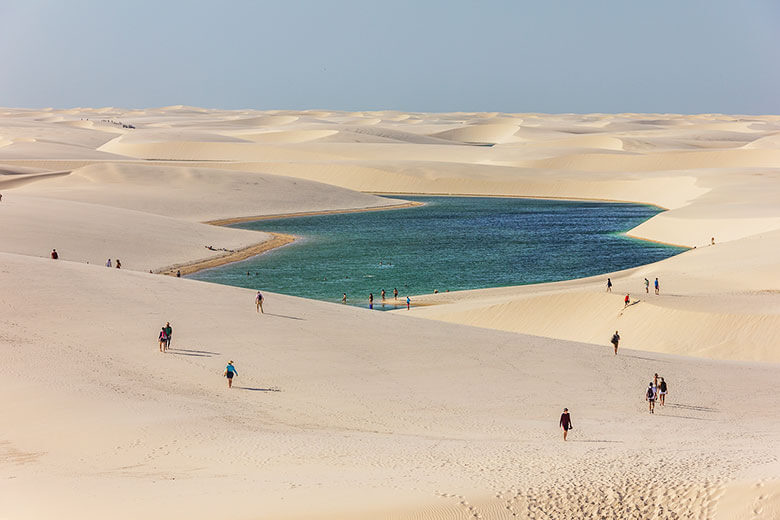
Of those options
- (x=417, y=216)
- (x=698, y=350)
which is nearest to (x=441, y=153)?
(x=417, y=216)

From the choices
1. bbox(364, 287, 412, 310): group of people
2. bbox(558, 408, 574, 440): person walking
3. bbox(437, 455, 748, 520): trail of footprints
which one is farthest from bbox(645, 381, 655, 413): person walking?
bbox(364, 287, 412, 310): group of people

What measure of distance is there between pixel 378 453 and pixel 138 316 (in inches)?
399

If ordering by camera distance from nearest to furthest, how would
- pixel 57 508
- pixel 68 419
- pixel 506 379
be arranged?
pixel 57 508
pixel 68 419
pixel 506 379

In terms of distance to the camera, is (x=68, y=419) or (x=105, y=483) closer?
(x=105, y=483)

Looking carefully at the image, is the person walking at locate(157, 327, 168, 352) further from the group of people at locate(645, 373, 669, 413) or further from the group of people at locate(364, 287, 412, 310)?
the group of people at locate(364, 287, 412, 310)

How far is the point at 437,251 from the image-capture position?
51.4m

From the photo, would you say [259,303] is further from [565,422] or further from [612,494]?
[612,494]

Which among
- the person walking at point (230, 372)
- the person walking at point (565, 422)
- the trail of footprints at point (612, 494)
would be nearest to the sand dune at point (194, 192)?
the person walking at point (230, 372)

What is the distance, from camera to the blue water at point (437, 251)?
40906mm

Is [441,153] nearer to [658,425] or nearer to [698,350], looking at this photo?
[698,350]

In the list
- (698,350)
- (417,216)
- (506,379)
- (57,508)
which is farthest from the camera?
(417,216)

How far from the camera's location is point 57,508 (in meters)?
10.5

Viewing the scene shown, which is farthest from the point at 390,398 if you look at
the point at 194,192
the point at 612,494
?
the point at 194,192

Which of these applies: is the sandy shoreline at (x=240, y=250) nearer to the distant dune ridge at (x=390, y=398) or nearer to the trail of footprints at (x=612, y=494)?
the distant dune ridge at (x=390, y=398)
